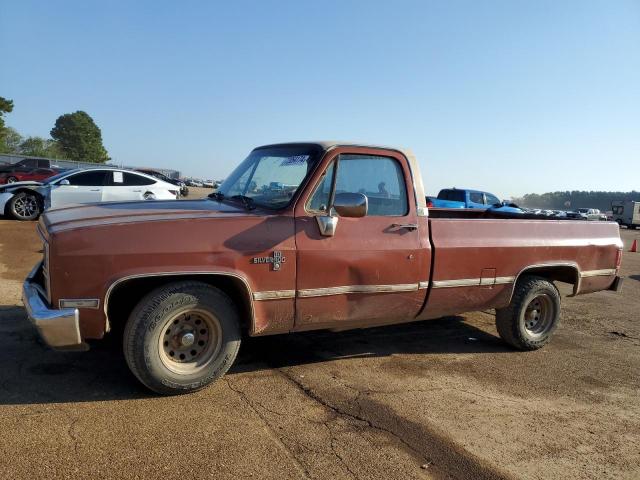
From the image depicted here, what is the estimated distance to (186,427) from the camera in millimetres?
3125

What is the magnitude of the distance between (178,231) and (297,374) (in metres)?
1.66

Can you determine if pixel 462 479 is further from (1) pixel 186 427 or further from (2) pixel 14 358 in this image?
(2) pixel 14 358

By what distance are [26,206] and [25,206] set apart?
0.03 metres

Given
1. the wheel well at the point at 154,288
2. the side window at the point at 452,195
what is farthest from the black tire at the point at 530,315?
the side window at the point at 452,195

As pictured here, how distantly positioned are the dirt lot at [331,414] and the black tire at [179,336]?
0.17m

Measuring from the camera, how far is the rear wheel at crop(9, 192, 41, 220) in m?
12.1

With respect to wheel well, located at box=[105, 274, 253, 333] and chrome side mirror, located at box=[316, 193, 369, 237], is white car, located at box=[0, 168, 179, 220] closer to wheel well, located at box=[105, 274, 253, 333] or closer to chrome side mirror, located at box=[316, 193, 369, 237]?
wheel well, located at box=[105, 274, 253, 333]

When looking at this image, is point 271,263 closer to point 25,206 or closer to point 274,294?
point 274,294

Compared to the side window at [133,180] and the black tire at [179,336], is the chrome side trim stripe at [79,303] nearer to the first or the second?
the black tire at [179,336]

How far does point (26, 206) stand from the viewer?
12.3 metres

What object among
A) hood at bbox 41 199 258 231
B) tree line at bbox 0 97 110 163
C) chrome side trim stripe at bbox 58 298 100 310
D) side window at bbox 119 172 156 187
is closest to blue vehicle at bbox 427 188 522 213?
side window at bbox 119 172 156 187

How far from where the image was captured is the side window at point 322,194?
3.92m

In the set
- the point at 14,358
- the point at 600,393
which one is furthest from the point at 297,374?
the point at 600,393

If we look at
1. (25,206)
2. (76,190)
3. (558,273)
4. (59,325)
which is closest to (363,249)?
(59,325)
